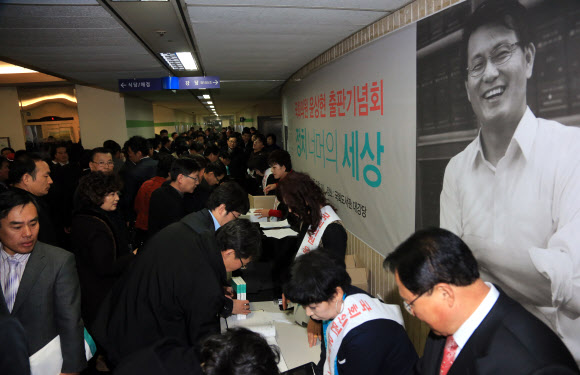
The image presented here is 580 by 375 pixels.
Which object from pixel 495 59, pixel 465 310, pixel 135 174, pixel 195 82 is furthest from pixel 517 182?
pixel 195 82

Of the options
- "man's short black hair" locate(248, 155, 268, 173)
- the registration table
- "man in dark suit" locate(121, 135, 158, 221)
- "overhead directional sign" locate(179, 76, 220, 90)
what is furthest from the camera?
"overhead directional sign" locate(179, 76, 220, 90)

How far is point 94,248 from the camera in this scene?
A: 2281mm

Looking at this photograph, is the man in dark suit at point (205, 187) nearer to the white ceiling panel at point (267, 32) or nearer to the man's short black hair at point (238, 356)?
the white ceiling panel at point (267, 32)

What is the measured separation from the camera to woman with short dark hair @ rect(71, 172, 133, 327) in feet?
7.55

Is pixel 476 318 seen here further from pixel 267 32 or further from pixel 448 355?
pixel 267 32

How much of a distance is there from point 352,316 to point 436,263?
61cm

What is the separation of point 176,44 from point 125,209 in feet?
7.17

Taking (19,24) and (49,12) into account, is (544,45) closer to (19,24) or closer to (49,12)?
(49,12)

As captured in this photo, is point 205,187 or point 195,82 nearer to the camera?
point 205,187

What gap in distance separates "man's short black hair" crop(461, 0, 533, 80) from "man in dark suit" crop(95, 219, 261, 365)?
1520 millimetres

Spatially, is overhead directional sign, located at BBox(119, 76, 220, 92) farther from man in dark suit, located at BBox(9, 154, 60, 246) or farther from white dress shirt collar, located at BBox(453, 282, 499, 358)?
white dress shirt collar, located at BBox(453, 282, 499, 358)

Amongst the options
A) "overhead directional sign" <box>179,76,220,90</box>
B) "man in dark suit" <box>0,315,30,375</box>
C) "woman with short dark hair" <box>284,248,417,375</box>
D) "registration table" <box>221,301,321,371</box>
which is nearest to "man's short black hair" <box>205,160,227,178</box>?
"overhead directional sign" <box>179,76,220,90</box>

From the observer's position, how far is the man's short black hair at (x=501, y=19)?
1559 millimetres

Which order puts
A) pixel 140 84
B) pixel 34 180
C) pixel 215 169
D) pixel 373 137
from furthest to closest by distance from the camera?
pixel 140 84 < pixel 215 169 < pixel 373 137 < pixel 34 180
